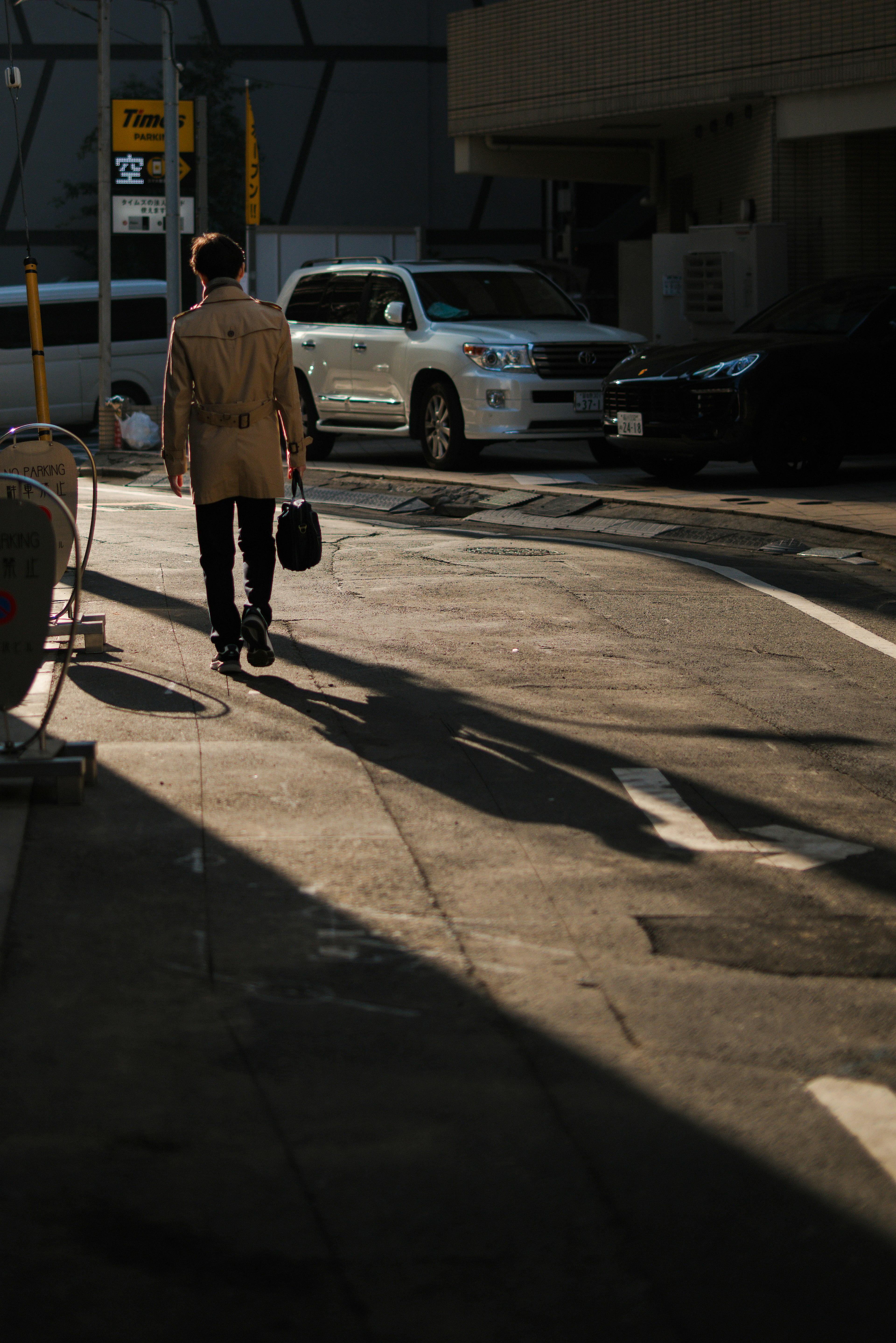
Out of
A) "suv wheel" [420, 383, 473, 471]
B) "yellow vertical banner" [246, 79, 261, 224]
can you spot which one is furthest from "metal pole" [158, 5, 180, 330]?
"yellow vertical banner" [246, 79, 261, 224]

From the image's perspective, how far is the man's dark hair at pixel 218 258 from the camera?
24.8ft

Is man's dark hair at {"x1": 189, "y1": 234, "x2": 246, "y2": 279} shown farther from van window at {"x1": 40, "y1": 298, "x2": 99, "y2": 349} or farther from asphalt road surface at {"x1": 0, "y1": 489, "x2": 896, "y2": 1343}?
van window at {"x1": 40, "y1": 298, "x2": 99, "y2": 349}

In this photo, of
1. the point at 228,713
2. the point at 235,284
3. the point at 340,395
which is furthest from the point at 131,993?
the point at 340,395

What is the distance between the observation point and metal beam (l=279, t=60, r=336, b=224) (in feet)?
142

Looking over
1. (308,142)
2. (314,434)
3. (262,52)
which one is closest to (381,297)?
(314,434)

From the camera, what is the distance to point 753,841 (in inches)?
208

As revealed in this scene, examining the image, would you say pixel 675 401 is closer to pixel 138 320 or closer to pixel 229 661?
pixel 229 661

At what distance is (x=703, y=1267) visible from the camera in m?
2.85

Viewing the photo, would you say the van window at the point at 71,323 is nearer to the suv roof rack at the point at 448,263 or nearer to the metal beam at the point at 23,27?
the suv roof rack at the point at 448,263

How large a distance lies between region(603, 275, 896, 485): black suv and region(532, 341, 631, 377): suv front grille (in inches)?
49.7

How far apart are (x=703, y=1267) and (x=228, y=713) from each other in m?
4.31

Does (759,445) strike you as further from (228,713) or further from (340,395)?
(228,713)

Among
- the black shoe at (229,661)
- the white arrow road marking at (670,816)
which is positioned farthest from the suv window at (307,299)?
the white arrow road marking at (670,816)

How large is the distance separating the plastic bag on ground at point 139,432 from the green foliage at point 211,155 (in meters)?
18.4
